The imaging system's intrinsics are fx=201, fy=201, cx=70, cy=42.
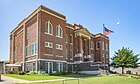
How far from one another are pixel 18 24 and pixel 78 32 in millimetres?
14542

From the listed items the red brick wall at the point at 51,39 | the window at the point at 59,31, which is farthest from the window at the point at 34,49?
the window at the point at 59,31

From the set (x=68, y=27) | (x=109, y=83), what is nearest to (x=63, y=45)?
(x=68, y=27)

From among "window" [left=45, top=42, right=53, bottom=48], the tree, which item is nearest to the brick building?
"window" [left=45, top=42, right=53, bottom=48]

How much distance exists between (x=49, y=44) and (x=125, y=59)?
82.3ft

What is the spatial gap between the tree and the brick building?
9.33 m

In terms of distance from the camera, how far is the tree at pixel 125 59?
52.1 metres

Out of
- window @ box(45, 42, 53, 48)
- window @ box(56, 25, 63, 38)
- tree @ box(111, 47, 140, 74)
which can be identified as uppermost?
window @ box(56, 25, 63, 38)

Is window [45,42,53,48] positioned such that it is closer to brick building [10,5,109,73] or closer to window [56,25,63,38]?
brick building [10,5,109,73]

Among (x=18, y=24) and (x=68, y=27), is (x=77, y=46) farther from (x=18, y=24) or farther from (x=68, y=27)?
(x=18, y=24)

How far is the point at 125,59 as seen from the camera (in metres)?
52.6

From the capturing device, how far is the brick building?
1357 inches

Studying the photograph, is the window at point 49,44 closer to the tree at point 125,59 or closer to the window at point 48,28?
the window at point 48,28

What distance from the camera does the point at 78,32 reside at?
4650cm

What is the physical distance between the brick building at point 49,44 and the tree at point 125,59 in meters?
9.33
